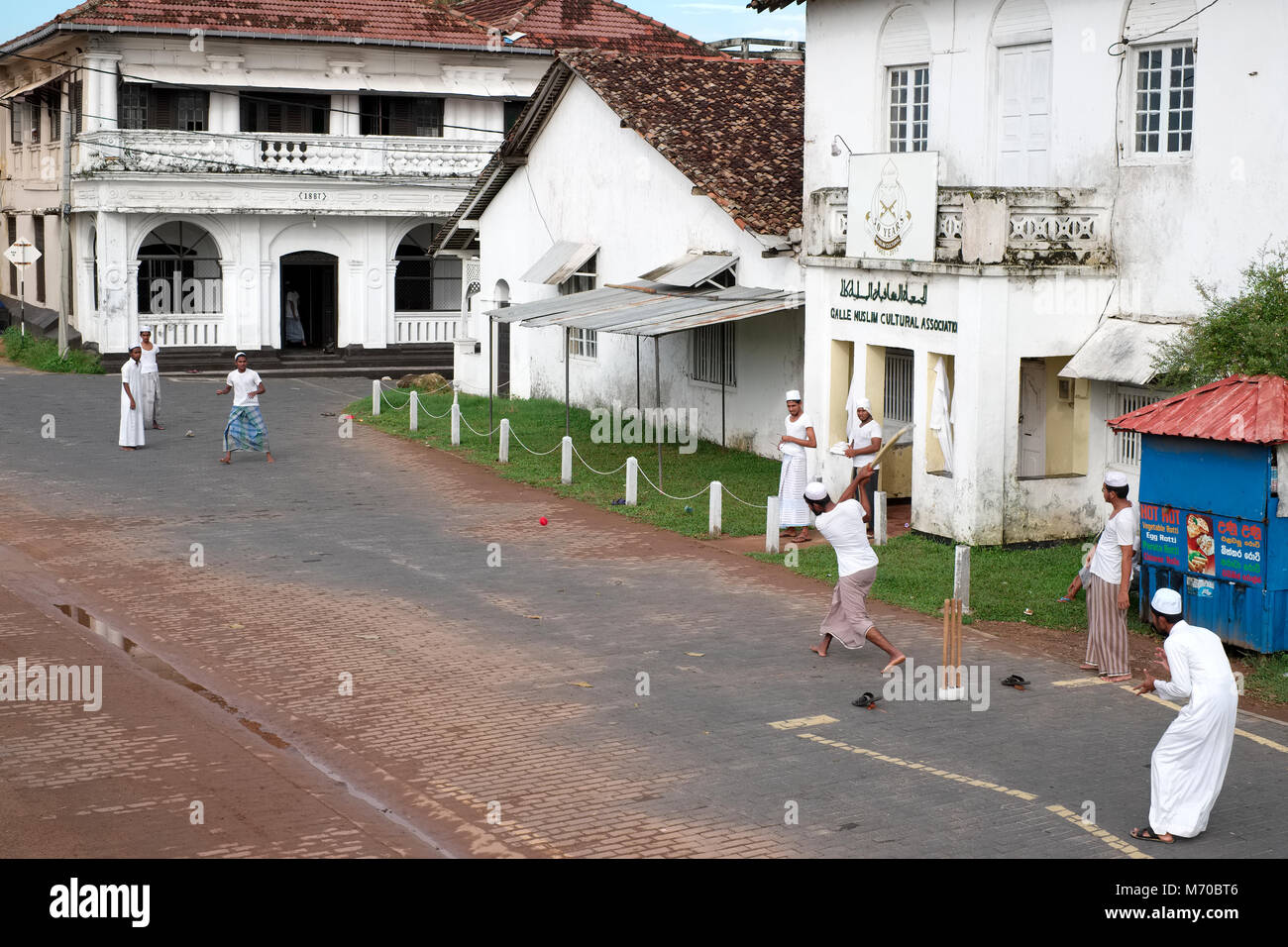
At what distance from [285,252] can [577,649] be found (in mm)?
26568

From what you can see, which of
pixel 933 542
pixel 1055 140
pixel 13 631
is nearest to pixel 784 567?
pixel 933 542

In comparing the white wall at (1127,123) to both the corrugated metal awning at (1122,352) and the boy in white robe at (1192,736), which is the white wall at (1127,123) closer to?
the corrugated metal awning at (1122,352)

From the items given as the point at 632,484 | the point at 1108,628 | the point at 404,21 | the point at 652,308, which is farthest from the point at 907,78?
the point at 404,21

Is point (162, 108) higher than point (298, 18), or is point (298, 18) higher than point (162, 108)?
Answer: point (298, 18)

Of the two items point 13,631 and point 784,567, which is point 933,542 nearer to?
point 784,567

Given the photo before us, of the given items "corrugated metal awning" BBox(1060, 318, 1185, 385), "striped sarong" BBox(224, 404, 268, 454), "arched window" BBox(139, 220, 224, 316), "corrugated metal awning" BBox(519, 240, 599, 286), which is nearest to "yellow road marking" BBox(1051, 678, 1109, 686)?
"corrugated metal awning" BBox(1060, 318, 1185, 385)

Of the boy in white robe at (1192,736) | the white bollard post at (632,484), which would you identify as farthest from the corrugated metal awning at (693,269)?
the boy in white robe at (1192,736)

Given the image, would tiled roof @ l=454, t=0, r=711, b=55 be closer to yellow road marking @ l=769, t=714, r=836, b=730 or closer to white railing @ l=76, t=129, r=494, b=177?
white railing @ l=76, t=129, r=494, b=177

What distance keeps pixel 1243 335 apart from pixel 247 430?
14146 millimetres

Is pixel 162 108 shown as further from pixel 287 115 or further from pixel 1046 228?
pixel 1046 228

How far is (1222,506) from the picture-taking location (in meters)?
12.8

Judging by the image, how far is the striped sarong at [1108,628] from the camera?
40.2 feet
